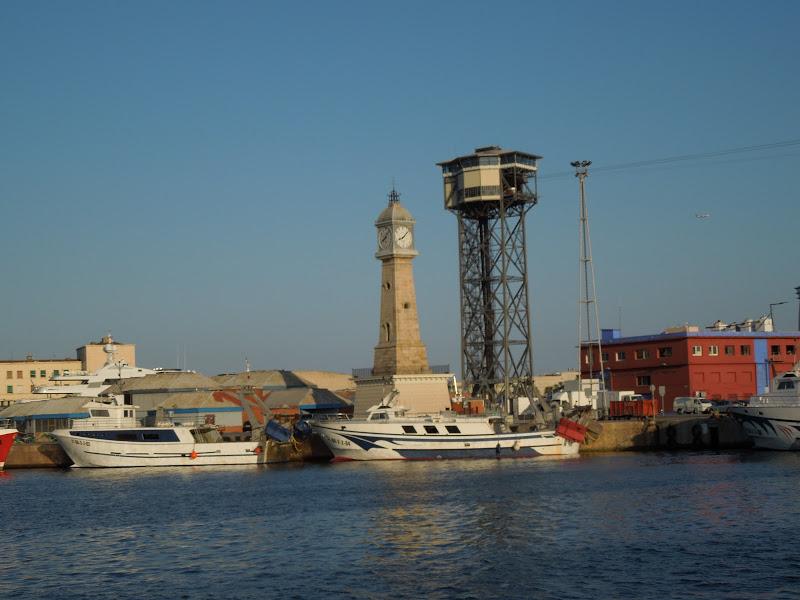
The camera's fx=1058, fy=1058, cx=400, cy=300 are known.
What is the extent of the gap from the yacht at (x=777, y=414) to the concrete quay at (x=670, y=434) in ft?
17.0

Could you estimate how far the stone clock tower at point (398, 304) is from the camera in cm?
8712

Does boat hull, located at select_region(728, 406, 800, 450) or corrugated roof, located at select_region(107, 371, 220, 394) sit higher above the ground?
corrugated roof, located at select_region(107, 371, 220, 394)

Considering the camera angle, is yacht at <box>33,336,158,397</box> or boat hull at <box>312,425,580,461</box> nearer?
boat hull at <box>312,425,580,461</box>

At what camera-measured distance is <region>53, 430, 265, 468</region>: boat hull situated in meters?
77.8

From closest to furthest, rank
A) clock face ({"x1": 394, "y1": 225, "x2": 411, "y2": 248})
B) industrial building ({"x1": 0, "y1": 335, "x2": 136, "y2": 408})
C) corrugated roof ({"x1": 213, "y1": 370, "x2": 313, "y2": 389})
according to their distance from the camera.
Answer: clock face ({"x1": 394, "y1": 225, "x2": 411, "y2": 248}) < corrugated roof ({"x1": 213, "y1": 370, "x2": 313, "y2": 389}) < industrial building ({"x1": 0, "y1": 335, "x2": 136, "y2": 408})

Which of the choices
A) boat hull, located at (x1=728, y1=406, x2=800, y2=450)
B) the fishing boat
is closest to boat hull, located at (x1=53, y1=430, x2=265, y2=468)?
the fishing boat

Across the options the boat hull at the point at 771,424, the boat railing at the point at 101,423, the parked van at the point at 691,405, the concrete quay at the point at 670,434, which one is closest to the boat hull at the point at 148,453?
the boat railing at the point at 101,423

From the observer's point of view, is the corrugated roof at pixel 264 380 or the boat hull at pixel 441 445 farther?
the corrugated roof at pixel 264 380

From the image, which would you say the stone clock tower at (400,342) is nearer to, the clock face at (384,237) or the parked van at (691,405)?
the clock face at (384,237)

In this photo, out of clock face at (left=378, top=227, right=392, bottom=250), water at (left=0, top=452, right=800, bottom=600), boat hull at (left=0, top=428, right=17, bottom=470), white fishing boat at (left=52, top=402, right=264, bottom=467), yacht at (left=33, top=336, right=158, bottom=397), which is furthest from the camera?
yacht at (left=33, top=336, right=158, bottom=397)

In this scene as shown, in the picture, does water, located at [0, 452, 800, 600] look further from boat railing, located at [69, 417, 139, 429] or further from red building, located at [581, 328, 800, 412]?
red building, located at [581, 328, 800, 412]

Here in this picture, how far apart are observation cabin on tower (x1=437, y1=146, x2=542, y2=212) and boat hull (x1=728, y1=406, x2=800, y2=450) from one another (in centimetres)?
3247

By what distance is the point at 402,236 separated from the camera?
88.8 m

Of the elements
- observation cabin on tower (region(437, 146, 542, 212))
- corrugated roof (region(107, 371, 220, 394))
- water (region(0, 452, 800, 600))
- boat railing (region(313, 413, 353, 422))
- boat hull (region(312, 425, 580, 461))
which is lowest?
water (region(0, 452, 800, 600))
